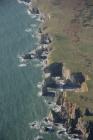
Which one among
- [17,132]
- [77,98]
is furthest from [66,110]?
[17,132]

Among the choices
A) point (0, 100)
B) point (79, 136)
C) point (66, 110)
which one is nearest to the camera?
point (79, 136)

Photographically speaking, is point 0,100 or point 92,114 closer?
point 92,114

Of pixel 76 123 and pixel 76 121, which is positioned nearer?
pixel 76 123

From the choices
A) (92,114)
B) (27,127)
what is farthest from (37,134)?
(92,114)

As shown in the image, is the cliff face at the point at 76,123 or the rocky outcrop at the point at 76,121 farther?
the rocky outcrop at the point at 76,121

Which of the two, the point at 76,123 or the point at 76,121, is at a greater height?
the point at 76,121

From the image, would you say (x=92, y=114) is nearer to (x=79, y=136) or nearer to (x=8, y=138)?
(x=79, y=136)

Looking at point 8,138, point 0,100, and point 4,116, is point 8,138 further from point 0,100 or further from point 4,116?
point 0,100

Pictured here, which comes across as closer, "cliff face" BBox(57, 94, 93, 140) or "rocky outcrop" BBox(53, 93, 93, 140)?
"cliff face" BBox(57, 94, 93, 140)

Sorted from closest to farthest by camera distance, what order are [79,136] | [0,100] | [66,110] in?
1. [79,136]
2. [66,110]
3. [0,100]
